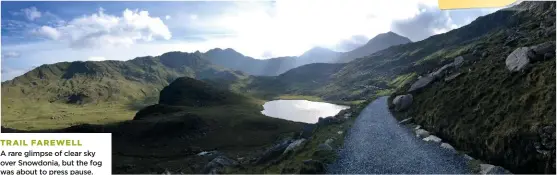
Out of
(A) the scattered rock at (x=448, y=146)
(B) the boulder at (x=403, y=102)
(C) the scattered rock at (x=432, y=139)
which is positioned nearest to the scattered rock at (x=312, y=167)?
(A) the scattered rock at (x=448, y=146)

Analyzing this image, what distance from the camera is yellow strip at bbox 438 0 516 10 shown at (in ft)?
21.1

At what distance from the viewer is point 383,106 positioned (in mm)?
51344

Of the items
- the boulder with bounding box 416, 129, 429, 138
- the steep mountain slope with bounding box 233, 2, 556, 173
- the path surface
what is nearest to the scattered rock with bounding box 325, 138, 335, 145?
the path surface

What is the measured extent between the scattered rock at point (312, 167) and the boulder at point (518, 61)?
17.4 metres

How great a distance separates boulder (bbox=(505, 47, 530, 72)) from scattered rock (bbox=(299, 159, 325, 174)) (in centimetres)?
1743

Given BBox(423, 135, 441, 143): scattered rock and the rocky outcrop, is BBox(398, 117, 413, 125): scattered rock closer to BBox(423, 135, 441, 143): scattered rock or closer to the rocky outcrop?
BBox(423, 135, 441, 143): scattered rock

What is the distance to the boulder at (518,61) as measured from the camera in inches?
1237

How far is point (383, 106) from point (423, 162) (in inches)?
977

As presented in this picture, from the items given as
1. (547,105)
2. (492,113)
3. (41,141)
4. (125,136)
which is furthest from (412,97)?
(125,136)

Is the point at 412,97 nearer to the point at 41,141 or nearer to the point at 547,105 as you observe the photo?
the point at 547,105

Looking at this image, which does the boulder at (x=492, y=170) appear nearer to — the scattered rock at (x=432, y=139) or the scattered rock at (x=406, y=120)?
the scattered rock at (x=432, y=139)

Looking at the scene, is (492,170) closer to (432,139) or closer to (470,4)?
(432,139)

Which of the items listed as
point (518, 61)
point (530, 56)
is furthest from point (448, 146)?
point (530, 56)

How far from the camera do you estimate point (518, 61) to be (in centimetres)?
3284
